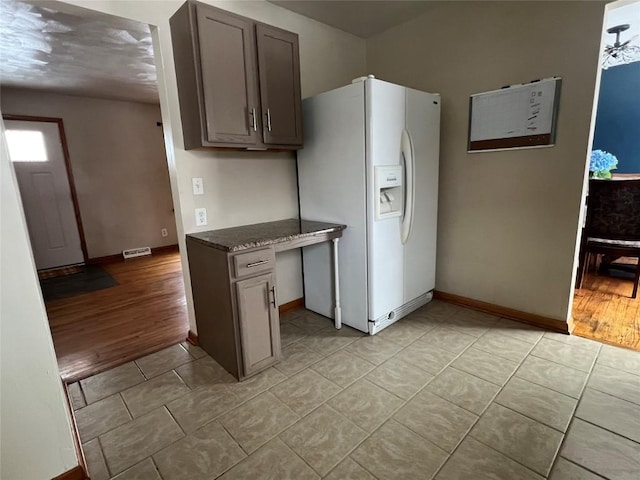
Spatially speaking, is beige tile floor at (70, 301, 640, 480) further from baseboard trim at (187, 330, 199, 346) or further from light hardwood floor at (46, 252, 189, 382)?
light hardwood floor at (46, 252, 189, 382)

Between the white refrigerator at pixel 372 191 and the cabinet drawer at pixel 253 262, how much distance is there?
2.35 ft

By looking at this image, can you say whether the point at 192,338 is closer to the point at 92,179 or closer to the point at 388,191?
the point at 388,191

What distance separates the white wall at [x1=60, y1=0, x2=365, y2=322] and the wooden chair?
258 cm

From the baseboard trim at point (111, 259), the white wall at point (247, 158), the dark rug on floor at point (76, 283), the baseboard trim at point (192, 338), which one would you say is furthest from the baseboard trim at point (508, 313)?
the baseboard trim at point (111, 259)

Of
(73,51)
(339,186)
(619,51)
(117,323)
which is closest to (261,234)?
(339,186)

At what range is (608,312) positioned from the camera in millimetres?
2674

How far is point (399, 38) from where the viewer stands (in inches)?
117

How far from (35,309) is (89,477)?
77cm

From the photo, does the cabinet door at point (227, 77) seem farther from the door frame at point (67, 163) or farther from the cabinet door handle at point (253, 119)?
the door frame at point (67, 163)

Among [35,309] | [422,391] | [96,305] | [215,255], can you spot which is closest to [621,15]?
[422,391]

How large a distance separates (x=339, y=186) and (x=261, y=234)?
71 cm

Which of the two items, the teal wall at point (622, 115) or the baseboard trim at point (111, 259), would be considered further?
the baseboard trim at point (111, 259)

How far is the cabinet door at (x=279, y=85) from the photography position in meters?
2.16

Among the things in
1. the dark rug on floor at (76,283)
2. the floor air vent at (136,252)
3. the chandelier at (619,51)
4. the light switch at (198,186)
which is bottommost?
the dark rug on floor at (76,283)
